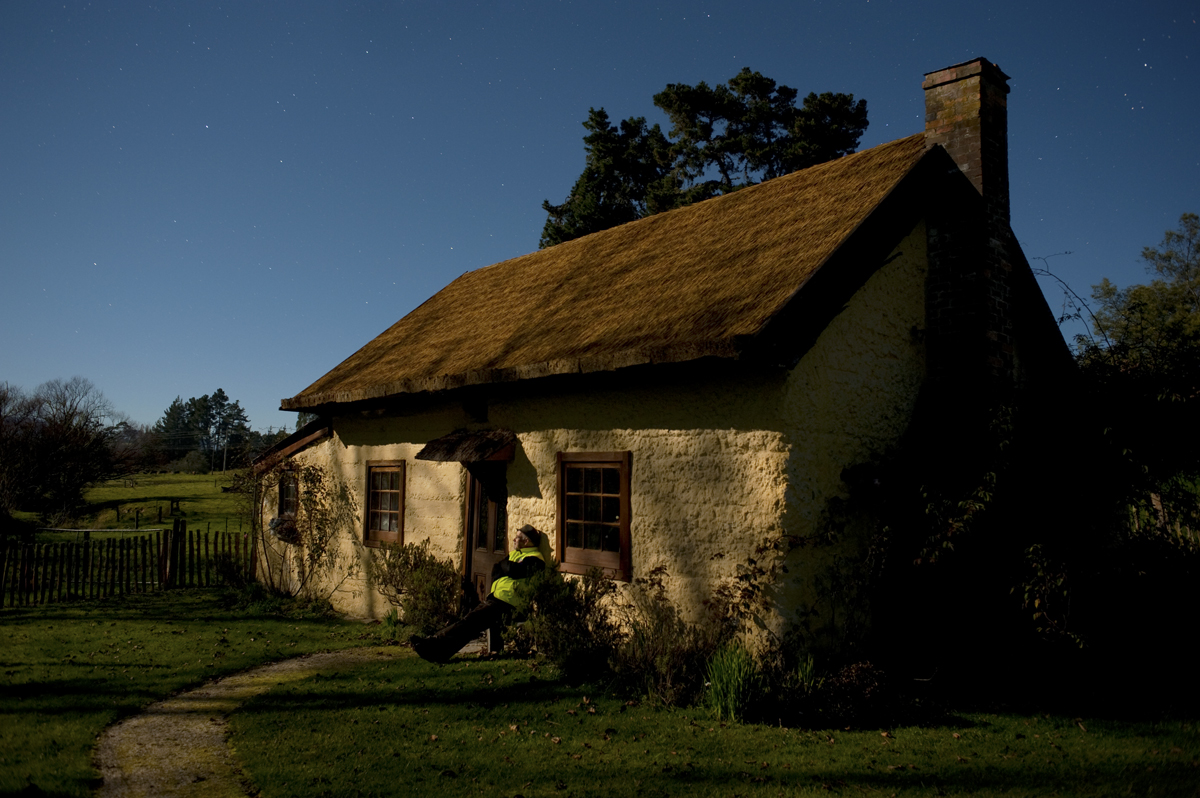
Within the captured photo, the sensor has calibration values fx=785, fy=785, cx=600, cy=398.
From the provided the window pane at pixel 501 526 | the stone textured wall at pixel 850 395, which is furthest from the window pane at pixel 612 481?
the stone textured wall at pixel 850 395

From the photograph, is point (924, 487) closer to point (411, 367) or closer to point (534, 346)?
point (534, 346)

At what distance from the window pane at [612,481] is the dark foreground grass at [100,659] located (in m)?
4.09

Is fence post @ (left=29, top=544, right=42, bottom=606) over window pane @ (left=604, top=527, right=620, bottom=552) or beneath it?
beneath

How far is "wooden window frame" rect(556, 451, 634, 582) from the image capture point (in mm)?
7816

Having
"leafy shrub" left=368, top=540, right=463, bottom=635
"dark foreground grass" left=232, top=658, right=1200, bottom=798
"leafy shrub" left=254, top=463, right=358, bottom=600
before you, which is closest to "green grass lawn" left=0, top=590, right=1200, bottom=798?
"dark foreground grass" left=232, top=658, right=1200, bottom=798

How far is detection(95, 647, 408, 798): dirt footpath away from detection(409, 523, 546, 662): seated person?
1236 mm

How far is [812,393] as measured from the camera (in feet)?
22.9

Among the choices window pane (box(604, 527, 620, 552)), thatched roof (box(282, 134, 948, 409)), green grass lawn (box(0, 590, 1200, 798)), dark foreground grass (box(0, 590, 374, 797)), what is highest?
thatched roof (box(282, 134, 948, 409))

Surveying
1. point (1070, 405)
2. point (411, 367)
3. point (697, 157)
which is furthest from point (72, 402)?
point (1070, 405)

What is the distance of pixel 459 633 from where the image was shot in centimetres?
796

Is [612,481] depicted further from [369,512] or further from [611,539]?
[369,512]

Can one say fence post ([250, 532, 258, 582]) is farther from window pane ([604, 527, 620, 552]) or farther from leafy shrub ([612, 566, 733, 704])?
leafy shrub ([612, 566, 733, 704])

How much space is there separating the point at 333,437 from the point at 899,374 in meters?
8.86

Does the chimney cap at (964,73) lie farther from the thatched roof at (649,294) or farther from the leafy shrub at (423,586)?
the leafy shrub at (423,586)
